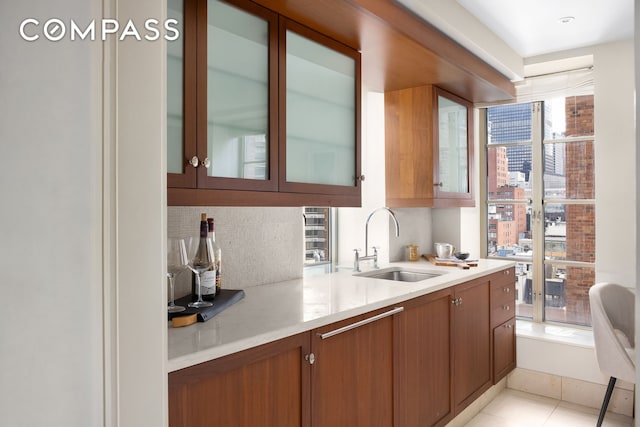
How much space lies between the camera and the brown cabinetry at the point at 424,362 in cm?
214

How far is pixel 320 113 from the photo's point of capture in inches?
84.2

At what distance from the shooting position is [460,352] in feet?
8.91

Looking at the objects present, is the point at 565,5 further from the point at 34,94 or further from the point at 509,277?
the point at 34,94

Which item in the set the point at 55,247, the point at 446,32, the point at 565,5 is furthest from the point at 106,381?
the point at 565,5

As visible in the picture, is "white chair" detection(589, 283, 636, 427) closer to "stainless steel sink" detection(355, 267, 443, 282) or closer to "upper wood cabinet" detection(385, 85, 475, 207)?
"stainless steel sink" detection(355, 267, 443, 282)

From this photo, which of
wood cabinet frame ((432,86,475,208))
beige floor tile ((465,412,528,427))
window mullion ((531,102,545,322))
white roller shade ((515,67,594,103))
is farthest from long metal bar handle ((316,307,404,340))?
white roller shade ((515,67,594,103))

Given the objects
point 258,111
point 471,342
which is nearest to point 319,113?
point 258,111

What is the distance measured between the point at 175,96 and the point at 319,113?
0.81 metres

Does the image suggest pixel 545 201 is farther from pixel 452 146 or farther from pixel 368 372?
pixel 368 372

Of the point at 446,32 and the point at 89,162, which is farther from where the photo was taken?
the point at 446,32

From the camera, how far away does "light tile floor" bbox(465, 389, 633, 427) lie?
2908mm

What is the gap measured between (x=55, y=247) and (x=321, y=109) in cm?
146

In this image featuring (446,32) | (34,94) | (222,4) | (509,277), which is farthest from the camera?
(509,277)

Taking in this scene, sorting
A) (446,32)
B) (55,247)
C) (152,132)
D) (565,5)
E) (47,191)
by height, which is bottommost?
(55,247)
